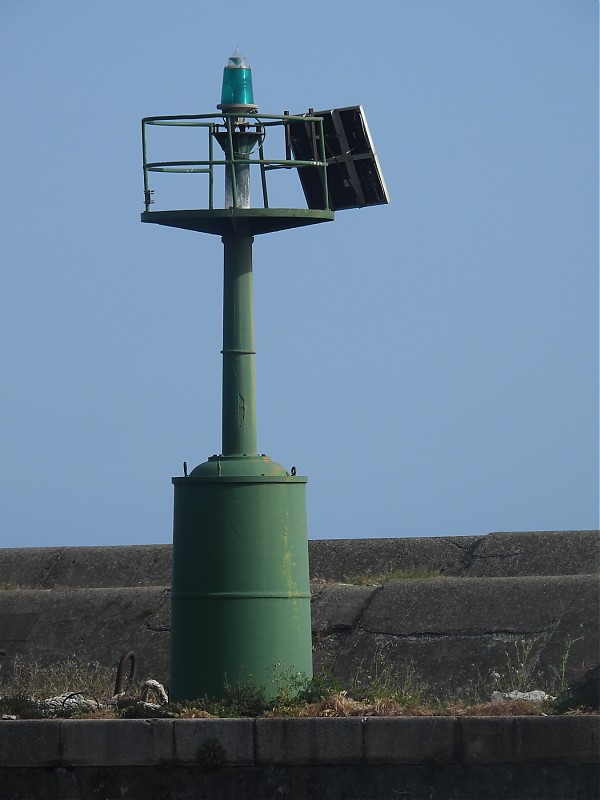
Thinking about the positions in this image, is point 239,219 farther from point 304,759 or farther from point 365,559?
point 365,559

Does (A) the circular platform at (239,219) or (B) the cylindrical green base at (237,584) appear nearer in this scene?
(B) the cylindrical green base at (237,584)

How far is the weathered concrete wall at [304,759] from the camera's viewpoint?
9031 mm

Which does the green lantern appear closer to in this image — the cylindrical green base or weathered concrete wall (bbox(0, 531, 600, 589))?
the cylindrical green base

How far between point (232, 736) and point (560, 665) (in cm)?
377

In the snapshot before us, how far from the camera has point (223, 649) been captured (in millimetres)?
10180

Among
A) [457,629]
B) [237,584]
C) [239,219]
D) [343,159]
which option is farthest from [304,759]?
[343,159]

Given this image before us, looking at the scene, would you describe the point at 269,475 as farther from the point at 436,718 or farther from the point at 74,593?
the point at 74,593

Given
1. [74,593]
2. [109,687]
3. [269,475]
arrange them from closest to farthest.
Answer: [269,475], [109,687], [74,593]

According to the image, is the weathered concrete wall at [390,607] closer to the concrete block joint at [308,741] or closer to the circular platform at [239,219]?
the concrete block joint at [308,741]

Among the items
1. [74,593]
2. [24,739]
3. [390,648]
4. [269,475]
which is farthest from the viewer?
[74,593]

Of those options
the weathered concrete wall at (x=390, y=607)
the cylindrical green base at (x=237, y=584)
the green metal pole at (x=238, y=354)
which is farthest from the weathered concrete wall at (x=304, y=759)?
the weathered concrete wall at (x=390, y=607)

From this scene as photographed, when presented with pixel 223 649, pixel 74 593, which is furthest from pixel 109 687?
pixel 74 593

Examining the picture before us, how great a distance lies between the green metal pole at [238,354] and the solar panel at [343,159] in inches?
38.7

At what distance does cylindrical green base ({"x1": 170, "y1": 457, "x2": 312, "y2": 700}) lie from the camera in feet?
33.4
